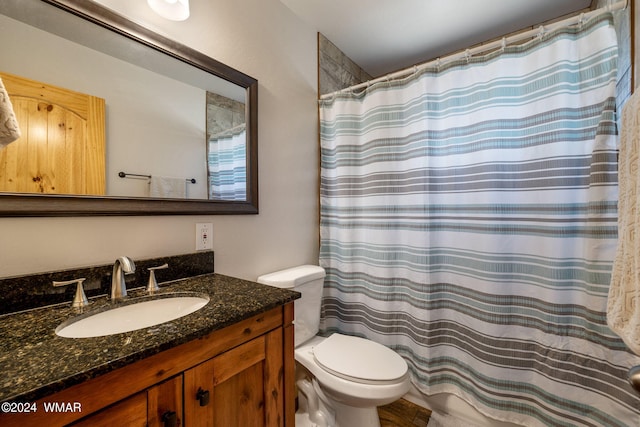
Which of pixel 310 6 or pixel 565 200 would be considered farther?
pixel 310 6

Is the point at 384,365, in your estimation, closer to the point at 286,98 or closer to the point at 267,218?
the point at 267,218

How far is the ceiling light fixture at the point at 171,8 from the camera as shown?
3.37 ft

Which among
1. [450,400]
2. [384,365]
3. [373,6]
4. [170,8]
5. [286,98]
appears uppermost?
[373,6]

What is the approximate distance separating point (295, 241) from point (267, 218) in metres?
0.28

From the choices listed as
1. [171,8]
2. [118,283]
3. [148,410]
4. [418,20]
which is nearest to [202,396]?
[148,410]

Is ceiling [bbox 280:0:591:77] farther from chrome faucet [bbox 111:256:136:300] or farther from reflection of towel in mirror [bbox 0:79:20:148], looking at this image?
chrome faucet [bbox 111:256:136:300]

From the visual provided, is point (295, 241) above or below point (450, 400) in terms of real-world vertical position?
above

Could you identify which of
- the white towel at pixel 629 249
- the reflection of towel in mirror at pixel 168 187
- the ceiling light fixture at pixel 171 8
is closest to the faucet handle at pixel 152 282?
the reflection of towel in mirror at pixel 168 187

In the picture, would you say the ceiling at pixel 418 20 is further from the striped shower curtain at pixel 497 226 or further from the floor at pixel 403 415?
the floor at pixel 403 415

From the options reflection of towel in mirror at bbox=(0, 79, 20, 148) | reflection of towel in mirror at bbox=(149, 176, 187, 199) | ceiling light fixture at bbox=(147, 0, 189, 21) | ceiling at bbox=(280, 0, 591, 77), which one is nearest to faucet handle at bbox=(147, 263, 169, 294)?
reflection of towel in mirror at bbox=(149, 176, 187, 199)

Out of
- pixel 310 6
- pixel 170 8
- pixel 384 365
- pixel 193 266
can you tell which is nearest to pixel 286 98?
pixel 310 6

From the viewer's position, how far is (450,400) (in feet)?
4.96

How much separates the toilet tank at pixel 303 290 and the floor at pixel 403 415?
63 centimetres

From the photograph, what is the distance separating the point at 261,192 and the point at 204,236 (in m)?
0.40
